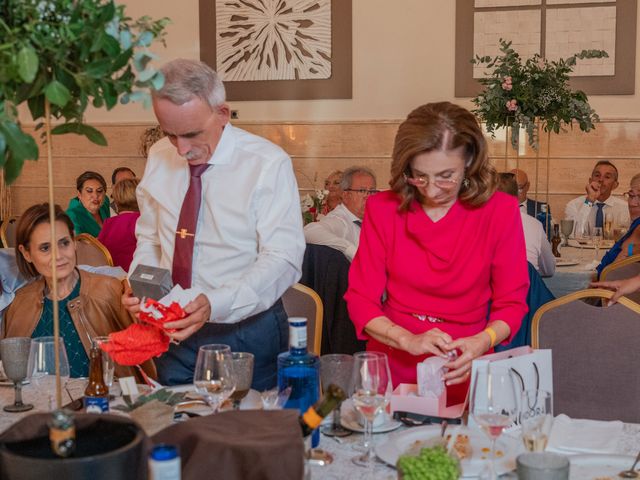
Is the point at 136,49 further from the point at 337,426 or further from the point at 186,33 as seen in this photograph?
the point at 186,33

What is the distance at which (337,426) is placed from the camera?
1.99 meters

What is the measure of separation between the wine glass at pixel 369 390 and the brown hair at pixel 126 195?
13.3ft

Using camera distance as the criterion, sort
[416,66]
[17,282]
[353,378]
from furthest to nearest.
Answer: [416,66] → [17,282] → [353,378]

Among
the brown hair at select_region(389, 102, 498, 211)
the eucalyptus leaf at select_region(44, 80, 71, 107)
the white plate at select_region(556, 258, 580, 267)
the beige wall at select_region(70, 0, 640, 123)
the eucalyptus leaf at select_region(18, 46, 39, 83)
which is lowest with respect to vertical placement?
the white plate at select_region(556, 258, 580, 267)

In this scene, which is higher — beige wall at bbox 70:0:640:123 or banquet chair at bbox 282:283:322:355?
beige wall at bbox 70:0:640:123

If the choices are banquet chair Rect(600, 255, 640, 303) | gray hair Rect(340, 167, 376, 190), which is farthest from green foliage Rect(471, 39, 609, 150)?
banquet chair Rect(600, 255, 640, 303)

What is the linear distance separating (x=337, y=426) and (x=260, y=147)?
3.08 ft

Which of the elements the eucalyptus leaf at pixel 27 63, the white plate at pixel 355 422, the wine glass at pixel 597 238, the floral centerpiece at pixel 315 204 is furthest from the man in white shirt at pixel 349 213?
the eucalyptus leaf at pixel 27 63

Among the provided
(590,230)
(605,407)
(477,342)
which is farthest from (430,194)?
(590,230)

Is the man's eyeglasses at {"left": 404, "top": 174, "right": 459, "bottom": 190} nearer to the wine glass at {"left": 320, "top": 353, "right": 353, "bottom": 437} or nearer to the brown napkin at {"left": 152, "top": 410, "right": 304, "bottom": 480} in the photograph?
the wine glass at {"left": 320, "top": 353, "right": 353, "bottom": 437}

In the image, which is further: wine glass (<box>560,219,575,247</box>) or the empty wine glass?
wine glass (<box>560,219,575,247</box>)

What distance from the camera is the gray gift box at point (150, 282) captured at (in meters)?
2.24

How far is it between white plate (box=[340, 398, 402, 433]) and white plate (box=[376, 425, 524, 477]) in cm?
6

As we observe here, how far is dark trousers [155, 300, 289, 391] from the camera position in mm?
2488
